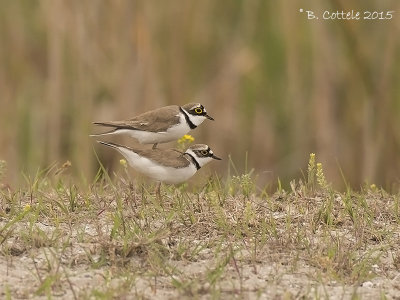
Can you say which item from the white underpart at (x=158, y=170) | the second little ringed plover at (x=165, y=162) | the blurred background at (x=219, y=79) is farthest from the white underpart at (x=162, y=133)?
the blurred background at (x=219, y=79)

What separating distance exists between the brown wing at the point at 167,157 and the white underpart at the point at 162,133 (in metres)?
0.17

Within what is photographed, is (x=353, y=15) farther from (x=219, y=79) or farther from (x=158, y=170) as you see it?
(x=158, y=170)

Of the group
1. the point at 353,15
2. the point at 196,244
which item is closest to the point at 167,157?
the point at 196,244

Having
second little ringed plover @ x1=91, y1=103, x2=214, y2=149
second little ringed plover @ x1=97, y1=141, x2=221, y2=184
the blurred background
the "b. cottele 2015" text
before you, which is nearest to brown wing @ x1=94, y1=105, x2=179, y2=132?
second little ringed plover @ x1=91, y1=103, x2=214, y2=149

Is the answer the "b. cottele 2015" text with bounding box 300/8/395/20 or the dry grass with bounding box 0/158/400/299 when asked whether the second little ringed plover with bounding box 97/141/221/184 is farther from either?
the "b. cottele 2015" text with bounding box 300/8/395/20

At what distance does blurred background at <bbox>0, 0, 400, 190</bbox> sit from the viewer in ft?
28.4

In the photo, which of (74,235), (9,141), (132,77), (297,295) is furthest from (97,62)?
(297,295)

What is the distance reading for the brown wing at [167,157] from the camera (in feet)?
18.6

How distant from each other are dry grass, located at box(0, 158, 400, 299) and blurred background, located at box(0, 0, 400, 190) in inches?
118

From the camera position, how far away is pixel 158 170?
5.62 meters

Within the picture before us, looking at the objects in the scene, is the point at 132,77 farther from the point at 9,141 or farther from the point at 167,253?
the point at 167,253

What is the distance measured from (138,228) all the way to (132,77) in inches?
161

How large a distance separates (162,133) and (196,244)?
1.37m

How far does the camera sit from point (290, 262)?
15.1ft
